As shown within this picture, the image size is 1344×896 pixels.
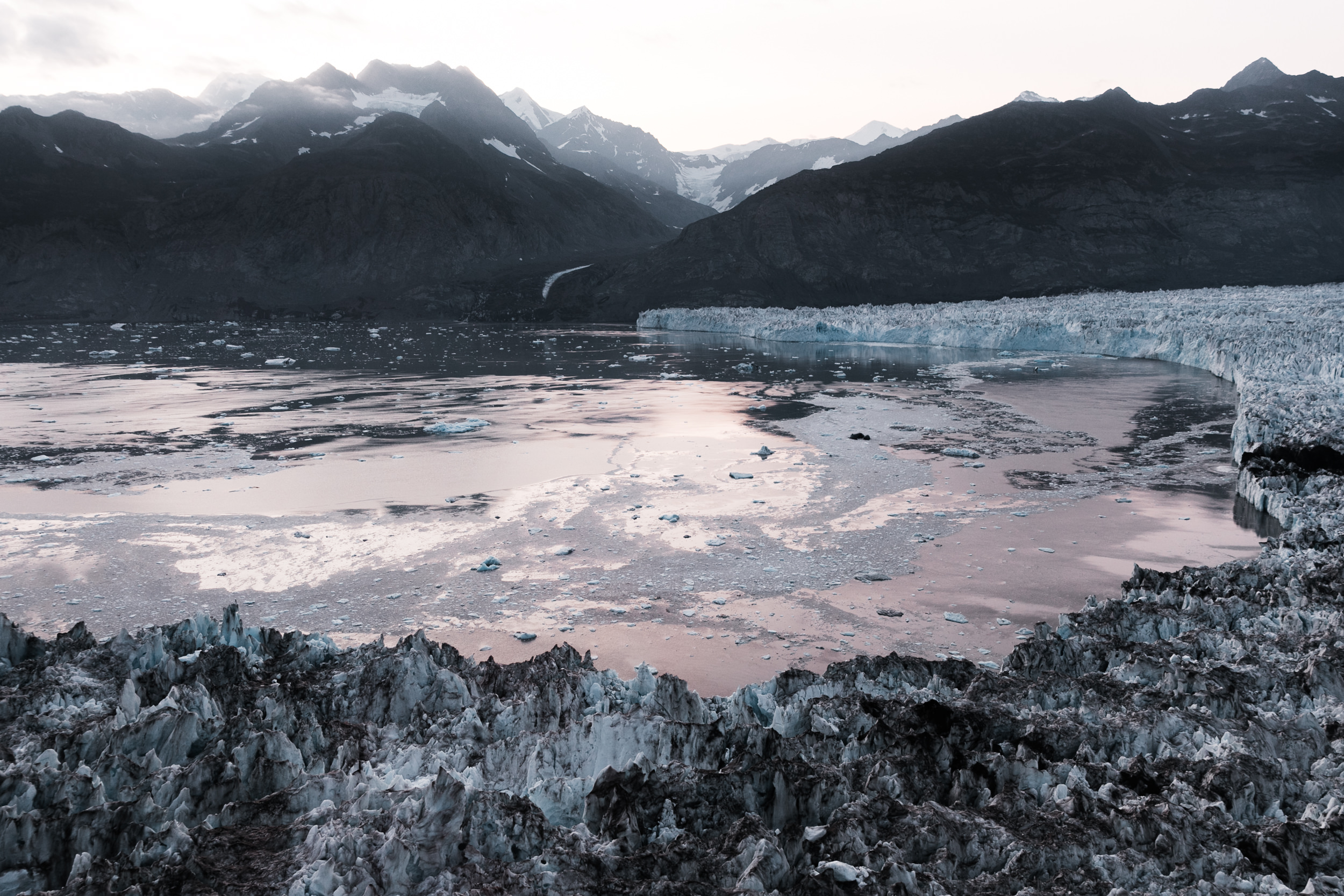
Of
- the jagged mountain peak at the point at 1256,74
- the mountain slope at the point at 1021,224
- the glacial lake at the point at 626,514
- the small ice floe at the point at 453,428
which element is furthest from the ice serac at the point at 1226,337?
the jagged mountain peak at the point at 1256,74

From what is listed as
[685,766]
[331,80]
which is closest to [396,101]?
[331,80]

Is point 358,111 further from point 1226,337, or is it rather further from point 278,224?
point 1226,337

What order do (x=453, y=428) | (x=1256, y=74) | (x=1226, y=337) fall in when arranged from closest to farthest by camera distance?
(x=453, y=428) < (x=1226, y=337) < (x=1256, y=74)

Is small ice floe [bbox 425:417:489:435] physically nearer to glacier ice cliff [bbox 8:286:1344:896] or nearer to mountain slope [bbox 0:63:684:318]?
glacier ice cliff [bbox 8:286:1344:896]

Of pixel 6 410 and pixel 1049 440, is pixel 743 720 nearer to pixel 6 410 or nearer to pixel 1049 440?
pixel 1049 440

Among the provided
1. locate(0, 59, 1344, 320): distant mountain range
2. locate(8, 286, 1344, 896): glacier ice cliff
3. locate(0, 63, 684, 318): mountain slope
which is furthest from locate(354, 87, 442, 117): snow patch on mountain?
locate(8, 286, 1344, 896): glacier ice cliff

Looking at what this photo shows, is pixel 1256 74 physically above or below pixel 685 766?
above
